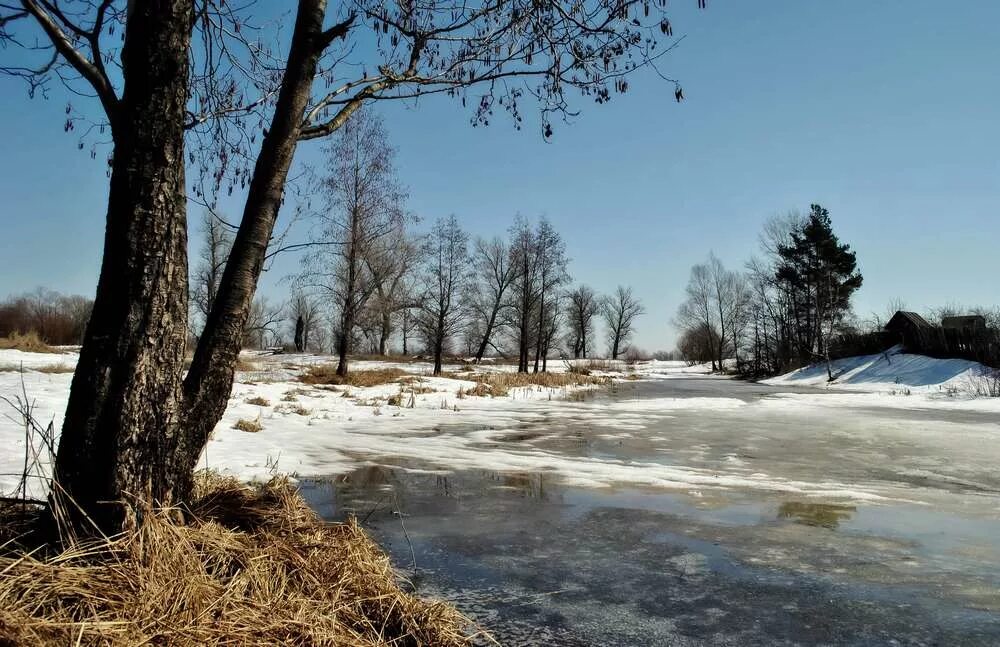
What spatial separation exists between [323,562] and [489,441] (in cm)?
585

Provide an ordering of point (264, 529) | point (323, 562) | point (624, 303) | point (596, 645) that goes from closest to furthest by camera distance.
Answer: point (596, 645), point (323, 562), point (264, 529), point (624, 303)

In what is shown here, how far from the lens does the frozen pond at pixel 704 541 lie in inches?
98.2

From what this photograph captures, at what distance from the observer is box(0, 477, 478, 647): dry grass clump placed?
1689 millimetres

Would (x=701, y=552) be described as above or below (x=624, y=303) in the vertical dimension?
below

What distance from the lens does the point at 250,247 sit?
2975mm

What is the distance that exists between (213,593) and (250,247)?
1694mm

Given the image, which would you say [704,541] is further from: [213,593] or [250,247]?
[250,247]

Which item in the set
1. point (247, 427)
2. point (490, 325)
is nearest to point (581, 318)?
point (490, 325)

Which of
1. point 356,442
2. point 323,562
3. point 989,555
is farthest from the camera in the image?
point 356,442

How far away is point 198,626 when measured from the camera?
1771 mm

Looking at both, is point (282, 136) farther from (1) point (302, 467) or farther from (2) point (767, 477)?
(2) point (767, 477)

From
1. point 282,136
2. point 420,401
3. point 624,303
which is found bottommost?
point 420,401

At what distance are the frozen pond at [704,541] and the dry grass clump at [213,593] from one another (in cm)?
46

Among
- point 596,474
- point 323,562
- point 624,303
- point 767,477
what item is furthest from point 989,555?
point 624,303
